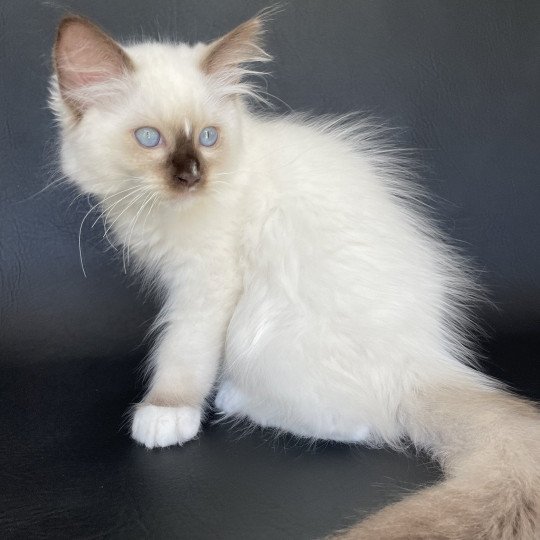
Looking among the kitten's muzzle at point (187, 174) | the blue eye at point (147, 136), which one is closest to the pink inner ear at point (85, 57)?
the blue eye at point (147, 136)

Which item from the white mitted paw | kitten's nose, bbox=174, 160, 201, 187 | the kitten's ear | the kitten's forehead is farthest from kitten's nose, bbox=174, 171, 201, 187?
the white mitted paw

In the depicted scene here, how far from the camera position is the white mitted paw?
5.77 feet

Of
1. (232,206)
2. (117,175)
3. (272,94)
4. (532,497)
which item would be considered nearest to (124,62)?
(117,175)

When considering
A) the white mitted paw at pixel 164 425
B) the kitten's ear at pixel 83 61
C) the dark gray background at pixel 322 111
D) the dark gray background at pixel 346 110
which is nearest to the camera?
the kitten's ear at pixel 83 61

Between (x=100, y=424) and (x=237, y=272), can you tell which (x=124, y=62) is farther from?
(x=100, y=424)

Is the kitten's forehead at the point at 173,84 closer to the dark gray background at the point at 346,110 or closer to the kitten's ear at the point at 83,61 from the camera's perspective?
the kitten's ear at the point at 83,61

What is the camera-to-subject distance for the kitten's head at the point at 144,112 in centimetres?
171

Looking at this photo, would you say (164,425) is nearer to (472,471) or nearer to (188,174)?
(188,174)

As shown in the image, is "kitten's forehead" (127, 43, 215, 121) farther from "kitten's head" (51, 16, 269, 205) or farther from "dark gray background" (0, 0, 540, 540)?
"dark gray background" (0, 0, 540, 540)

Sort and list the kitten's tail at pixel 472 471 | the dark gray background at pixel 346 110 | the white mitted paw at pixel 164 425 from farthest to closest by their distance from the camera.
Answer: the dark gray background at pixel 346 110, the white mitted paw at pixel 164 425, the kitten's tail at pixel 472 471

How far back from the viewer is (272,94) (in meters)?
2.51

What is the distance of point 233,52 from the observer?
71.4 inches

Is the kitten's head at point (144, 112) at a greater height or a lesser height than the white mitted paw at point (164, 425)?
greater

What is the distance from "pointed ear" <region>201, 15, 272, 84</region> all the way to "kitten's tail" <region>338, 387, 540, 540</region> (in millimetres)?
874
